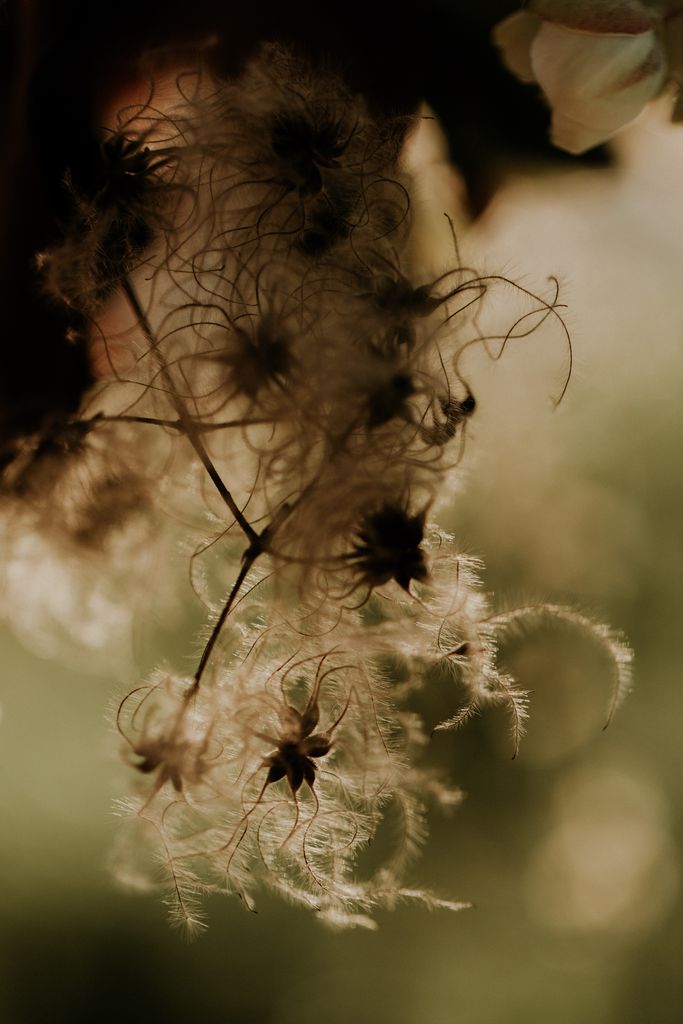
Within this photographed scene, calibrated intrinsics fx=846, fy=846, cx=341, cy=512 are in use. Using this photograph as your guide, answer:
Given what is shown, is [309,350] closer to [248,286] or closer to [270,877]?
[248,286]

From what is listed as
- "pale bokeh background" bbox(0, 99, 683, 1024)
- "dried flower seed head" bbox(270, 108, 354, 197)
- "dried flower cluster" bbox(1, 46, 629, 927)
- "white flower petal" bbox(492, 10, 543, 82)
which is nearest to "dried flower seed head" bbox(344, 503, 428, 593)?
"dried flower cluster" bbox(1, 46, 629, 927)

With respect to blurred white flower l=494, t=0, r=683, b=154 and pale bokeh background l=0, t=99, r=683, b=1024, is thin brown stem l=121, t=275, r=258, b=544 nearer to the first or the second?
blurred white flower l=494, t=0, r=683, b=154

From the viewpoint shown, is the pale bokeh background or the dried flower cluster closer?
the dried flower cluster

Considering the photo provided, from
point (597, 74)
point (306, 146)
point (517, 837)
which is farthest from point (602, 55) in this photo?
point (517, 837)

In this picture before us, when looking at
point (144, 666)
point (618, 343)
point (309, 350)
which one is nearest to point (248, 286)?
point (309, 350)

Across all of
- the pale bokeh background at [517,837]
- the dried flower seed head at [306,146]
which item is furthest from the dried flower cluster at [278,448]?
the pale bokeh background at [517,837]

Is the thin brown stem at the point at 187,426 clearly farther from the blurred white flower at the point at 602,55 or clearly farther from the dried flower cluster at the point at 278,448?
the blurred white flower at the point at 602,55

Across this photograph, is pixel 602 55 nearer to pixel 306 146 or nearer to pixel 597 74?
pixel 597 74
